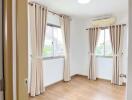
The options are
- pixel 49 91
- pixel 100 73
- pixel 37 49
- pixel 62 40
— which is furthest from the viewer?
pixel 100 73

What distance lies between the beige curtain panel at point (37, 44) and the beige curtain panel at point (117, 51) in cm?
242

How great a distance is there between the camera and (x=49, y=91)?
3617 millimetres

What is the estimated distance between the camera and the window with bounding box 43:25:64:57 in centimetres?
403

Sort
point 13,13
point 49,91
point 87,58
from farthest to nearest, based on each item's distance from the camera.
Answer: point 87,58
point 49,91
point 13,13

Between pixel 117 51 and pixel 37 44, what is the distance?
266cm

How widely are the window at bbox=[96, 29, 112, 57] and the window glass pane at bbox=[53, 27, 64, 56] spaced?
1433 mm

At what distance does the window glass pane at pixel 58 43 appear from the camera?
4367 millimetres

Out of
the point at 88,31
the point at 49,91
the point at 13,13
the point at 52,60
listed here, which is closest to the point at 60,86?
the point at 49,91

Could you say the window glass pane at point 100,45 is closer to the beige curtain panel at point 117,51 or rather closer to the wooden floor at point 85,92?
the beige curtain panel at point 117,51

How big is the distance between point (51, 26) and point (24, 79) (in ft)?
10.6

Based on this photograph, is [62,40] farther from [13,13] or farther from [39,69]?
[13,13]

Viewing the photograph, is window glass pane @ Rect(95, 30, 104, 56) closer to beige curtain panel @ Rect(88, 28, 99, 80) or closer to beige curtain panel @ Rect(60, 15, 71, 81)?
beige curtain panel @ Rect(88, 28, 99, 80)

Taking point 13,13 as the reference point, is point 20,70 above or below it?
below

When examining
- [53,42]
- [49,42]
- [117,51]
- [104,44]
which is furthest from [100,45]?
[49,42]
